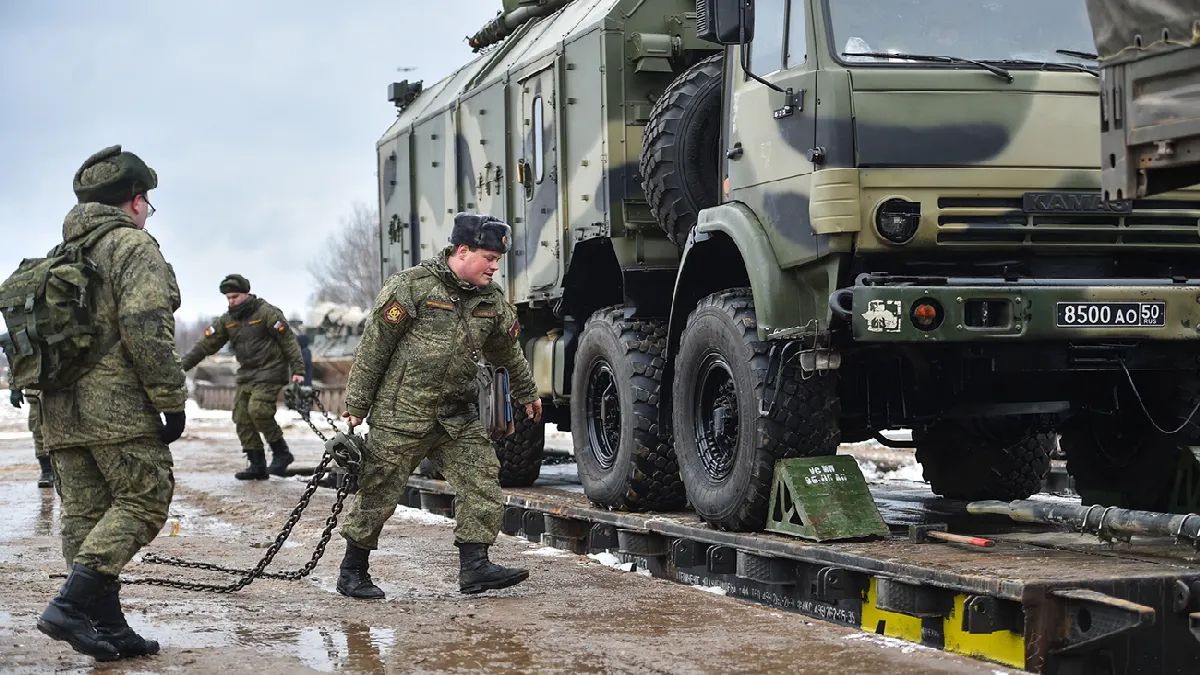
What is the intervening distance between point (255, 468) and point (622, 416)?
7.39 m

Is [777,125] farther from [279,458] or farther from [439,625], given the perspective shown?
[279,458]

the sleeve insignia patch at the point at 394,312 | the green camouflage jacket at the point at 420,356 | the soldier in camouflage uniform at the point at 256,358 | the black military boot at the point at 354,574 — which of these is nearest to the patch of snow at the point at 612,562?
the green camouflage jacket at the point at 420,356

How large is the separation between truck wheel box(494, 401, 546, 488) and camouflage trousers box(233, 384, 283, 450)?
416cm

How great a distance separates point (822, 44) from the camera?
7.94 m

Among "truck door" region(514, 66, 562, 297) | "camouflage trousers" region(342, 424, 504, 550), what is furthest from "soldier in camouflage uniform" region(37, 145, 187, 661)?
"truck door" region(514, 66, 562, 297)

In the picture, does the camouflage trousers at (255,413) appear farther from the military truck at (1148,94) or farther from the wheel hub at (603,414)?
the military truck at (1148,94)

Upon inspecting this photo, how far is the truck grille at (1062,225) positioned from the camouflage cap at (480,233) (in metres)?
1.98

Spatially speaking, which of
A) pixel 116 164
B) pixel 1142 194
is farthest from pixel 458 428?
pixel 1142 194

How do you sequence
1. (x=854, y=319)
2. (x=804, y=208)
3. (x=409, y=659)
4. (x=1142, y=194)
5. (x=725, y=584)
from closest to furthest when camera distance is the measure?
(x=1142, y=194) → (x=409, y=659) → (x=854, y=319) → (x=804, y=208) → (x=725, y=584)

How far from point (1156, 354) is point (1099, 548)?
2.96ft

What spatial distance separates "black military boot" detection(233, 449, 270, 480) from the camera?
16.4 meters

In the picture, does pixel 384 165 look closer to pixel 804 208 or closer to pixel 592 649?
pixel 804 208

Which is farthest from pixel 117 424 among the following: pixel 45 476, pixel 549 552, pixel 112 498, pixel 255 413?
pixel 45 476

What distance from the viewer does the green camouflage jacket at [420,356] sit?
323 inches
